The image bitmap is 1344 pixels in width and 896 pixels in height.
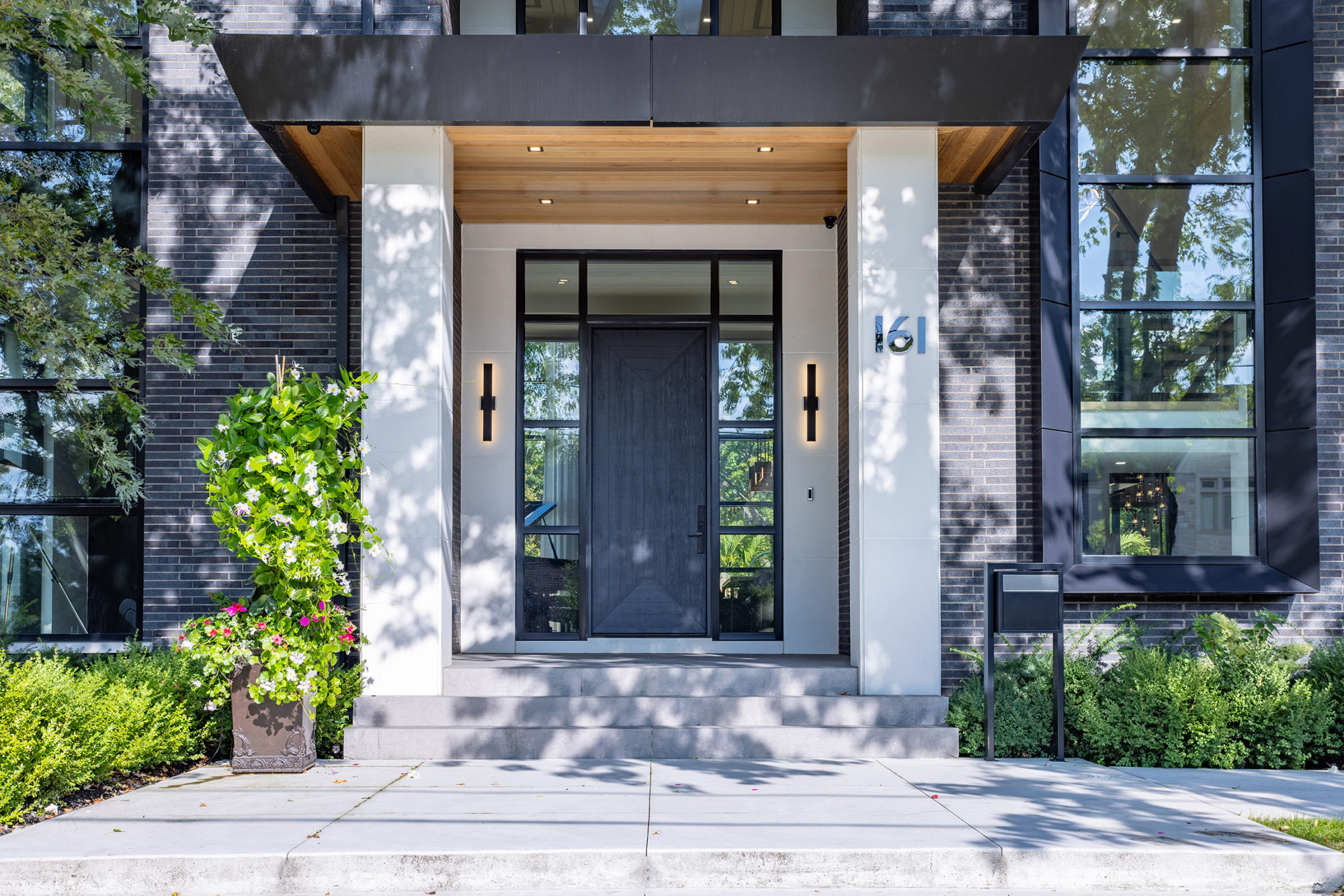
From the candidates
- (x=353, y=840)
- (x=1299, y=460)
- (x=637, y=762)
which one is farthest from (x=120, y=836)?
(x=1299, y=460)

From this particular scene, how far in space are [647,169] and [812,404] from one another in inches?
102

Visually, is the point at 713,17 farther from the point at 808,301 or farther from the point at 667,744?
the point at 667,744

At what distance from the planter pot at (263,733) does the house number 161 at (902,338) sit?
4.60m

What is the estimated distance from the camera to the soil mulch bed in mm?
5238

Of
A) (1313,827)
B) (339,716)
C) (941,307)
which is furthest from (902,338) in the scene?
(339,716)

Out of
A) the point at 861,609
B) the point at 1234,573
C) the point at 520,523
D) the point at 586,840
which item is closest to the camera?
the point at 586,840

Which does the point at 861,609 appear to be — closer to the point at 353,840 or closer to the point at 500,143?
the point at 353,840

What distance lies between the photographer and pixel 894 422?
23.9ft

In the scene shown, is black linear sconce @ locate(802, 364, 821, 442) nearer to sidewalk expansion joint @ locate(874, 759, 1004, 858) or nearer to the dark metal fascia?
sidewalk expansion joint @ locate(874, 759, 1004, 858)

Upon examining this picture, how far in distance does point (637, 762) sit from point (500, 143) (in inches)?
176

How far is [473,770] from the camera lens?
6.39 meters

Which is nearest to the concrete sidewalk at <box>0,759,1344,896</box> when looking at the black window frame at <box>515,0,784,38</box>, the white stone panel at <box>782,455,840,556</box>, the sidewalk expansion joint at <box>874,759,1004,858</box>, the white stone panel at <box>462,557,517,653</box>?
the sidewalk expansion joint at <box>874,759,1004,858</box>

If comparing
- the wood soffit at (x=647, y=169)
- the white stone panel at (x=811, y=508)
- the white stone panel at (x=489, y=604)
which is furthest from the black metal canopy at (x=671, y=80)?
the white stone panel at (x=489, y=604)

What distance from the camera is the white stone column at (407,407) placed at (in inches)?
277
